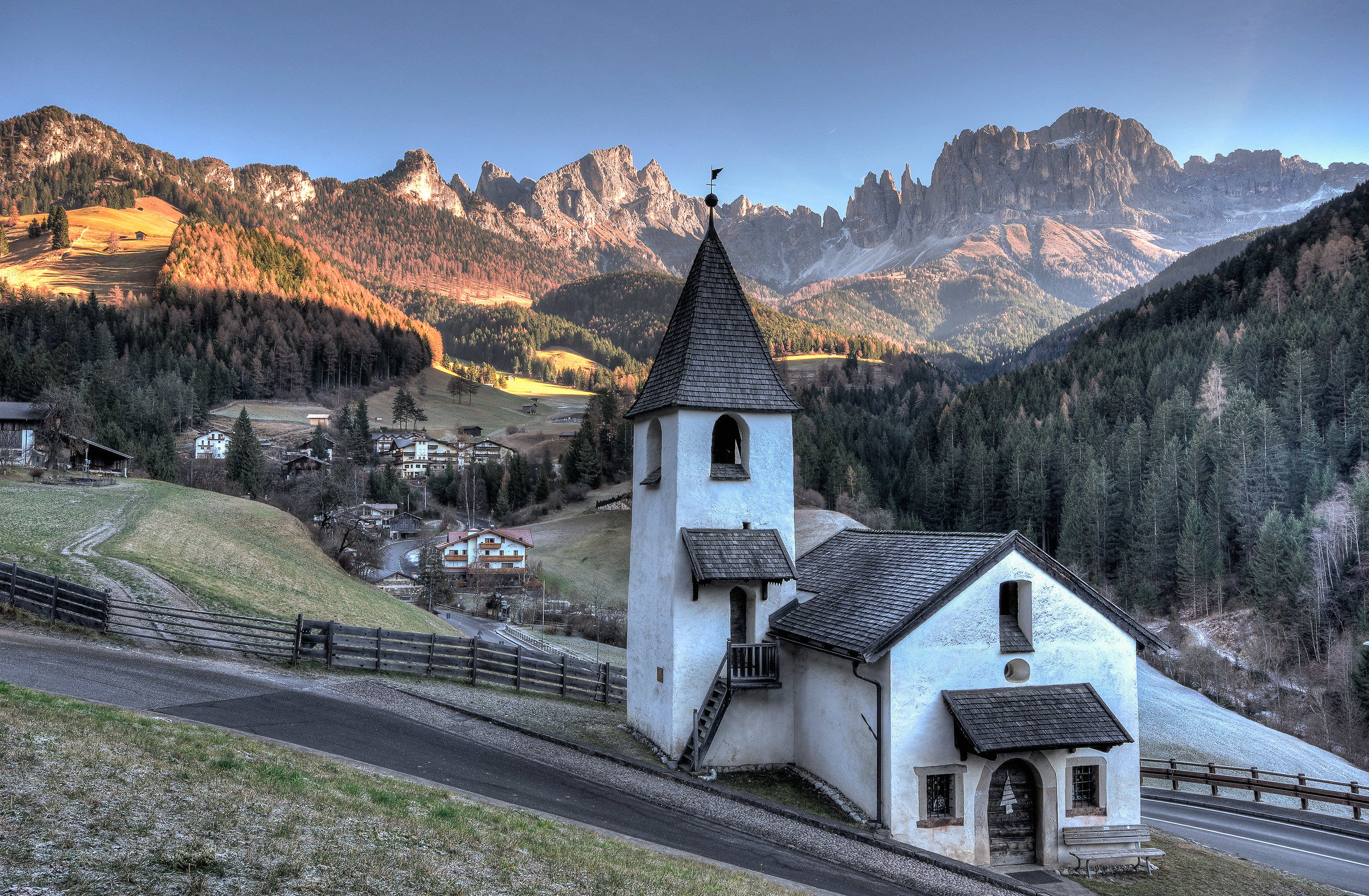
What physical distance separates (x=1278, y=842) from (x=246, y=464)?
101 m

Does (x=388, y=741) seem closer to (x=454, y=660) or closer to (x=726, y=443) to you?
(x=454, y=660)

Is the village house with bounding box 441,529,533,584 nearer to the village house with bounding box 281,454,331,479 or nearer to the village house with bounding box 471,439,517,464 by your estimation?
the village house with bounding box 281,454,331,479

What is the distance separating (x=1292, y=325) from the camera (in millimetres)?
94750

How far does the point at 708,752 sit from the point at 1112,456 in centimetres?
9402

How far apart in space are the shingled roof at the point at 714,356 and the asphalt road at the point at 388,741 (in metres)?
9.85

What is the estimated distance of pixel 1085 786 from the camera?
17.9 m

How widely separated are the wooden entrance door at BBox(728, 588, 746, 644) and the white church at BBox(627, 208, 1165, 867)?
0.05 m

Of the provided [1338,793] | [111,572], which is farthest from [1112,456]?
[111,572]

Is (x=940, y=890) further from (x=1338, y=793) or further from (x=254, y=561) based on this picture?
(x=254, y=561)

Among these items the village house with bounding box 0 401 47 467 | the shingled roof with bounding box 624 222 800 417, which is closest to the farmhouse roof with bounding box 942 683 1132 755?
the shingled roof with bounding box 624 222 800 417

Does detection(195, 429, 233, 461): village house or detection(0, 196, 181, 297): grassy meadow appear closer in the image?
detection(195, 429, 233, 461): village house

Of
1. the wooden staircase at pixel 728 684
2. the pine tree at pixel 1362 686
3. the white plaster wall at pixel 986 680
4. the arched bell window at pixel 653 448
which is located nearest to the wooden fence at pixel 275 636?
the wooden staircase at pixel 728 684

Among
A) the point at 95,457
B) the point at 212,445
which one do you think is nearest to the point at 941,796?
the point at 95,457

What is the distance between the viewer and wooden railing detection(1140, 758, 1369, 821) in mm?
24359
